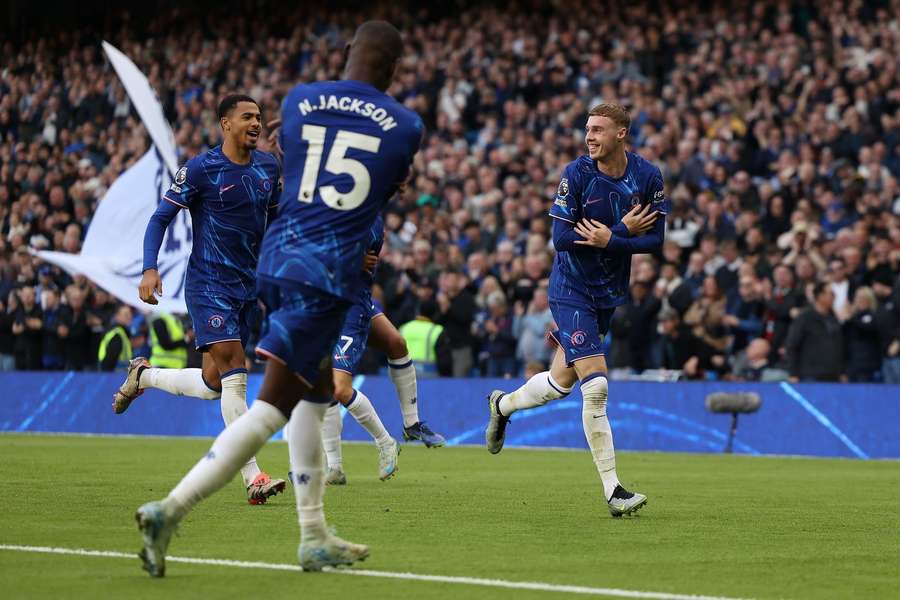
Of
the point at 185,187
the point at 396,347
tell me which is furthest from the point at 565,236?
the point at 185,187

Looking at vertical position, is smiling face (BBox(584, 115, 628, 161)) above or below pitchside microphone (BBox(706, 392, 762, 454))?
above

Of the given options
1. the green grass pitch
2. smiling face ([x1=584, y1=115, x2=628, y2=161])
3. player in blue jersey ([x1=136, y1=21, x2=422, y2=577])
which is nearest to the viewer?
the green grass pitch

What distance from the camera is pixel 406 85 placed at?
30.4m

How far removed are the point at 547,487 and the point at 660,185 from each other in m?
2.95

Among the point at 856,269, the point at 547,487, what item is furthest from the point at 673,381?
the point at 547,487

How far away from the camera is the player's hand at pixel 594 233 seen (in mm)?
10148

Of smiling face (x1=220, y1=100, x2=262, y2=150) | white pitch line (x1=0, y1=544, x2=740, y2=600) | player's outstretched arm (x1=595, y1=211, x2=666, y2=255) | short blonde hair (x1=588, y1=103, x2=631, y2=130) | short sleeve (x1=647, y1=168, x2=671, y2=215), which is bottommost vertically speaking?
white pitch line (x1=0, y1=544, x2=740, y2=600)

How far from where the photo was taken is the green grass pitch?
6.45 metres

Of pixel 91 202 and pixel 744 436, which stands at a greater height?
pixel 91 202

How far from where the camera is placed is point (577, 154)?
24.9 metres

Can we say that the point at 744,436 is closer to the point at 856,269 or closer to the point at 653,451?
the point at 653,451

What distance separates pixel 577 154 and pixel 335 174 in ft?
59.9

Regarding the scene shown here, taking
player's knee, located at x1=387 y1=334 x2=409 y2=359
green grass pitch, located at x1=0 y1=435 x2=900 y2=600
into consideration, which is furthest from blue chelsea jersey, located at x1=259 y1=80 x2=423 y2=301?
player's knee, located at x1=387 y1=334 x2=409 y2=359

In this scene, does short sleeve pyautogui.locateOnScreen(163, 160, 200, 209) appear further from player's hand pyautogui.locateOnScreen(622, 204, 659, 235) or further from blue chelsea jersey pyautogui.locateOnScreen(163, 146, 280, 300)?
player's hand pyautogui.locateOnScreen(622, 204, 659, 235)
